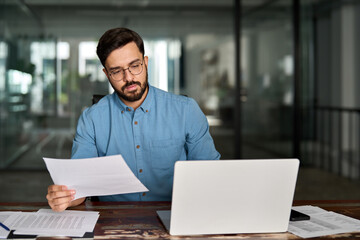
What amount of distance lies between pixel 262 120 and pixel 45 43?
107 inches

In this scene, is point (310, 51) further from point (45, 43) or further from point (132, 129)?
point (132, 129)

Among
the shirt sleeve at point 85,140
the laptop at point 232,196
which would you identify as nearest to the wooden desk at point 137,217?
the laptop at point 232,196

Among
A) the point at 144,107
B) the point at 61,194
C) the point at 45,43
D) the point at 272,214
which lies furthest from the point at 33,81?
the point at 272,214

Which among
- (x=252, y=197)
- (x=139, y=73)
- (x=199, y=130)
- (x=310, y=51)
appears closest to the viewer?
(x=252, y=197)

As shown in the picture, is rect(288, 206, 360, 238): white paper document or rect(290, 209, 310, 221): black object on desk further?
rect(290, 209, 310, 221): black object on desk

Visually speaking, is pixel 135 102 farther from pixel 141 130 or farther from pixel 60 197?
pixel 60 197

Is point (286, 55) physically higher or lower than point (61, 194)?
higher

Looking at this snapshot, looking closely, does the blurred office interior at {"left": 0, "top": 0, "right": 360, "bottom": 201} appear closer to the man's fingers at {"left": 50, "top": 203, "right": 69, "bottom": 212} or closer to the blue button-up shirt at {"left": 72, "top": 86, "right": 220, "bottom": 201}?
the blue button-up shirt at {"left": 72, "top": 86, "right": 220, "bottom": 201}

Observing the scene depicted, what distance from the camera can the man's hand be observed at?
4.31 ft

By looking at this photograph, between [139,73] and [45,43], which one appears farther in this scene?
[45,43]

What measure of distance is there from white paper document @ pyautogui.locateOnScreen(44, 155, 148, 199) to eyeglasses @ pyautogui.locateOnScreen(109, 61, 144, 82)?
50 cm

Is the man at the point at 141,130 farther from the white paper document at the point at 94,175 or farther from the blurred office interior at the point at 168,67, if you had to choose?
the blurred office interior at the point at 168,67

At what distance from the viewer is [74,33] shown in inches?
202

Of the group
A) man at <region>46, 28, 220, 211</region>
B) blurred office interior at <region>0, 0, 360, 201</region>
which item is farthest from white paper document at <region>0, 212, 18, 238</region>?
blurred office interior at <region>0, 0, 360, 201</region>
